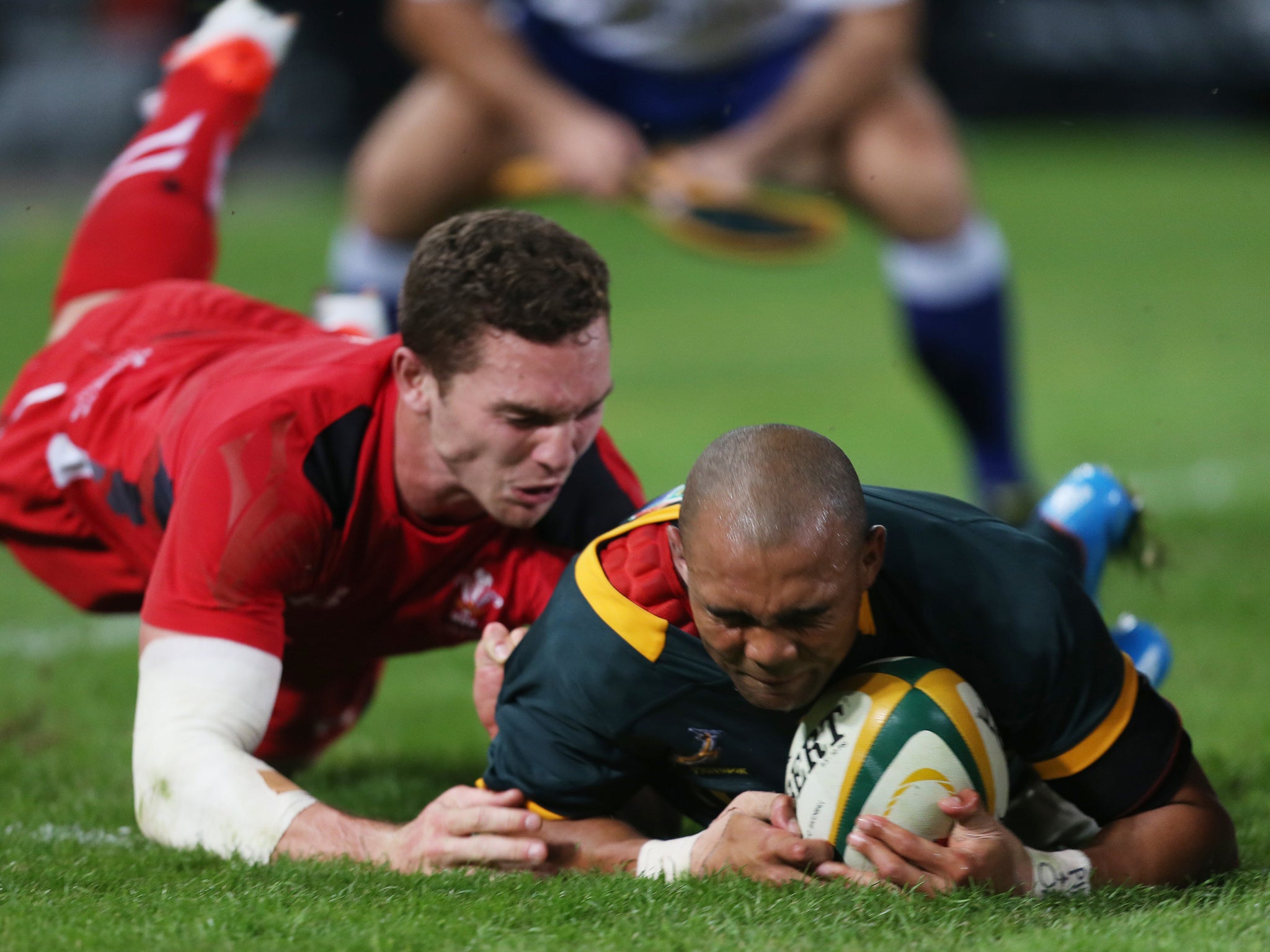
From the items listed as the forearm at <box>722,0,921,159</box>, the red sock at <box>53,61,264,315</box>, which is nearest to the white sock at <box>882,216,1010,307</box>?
the forearm at <box>722,0,921,159</box>

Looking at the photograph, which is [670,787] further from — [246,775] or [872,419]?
[872,419]

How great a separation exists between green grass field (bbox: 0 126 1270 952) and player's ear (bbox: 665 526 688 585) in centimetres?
58

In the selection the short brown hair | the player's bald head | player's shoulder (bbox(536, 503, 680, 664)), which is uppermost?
the short brown hair

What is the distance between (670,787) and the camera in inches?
141

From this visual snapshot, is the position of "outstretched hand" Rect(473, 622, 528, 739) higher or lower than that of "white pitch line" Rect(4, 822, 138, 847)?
higher

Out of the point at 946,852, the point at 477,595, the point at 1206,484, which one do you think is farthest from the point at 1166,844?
the point at 1206,484

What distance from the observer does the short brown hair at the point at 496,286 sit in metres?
3.51

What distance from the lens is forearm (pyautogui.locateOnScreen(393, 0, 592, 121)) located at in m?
6.63

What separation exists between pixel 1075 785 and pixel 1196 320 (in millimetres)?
11087

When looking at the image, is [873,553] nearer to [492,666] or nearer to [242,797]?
[492,666]

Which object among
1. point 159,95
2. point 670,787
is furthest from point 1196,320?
point 670,787

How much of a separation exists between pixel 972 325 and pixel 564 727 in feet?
13.8

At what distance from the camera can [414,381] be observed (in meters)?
3.74

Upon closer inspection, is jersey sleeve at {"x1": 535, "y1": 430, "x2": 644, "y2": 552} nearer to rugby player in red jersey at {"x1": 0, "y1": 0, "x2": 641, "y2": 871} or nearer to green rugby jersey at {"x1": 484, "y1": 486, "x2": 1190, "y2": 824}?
rugby player in red jersey at {"x1": 0, "y1": 0, "x2": 641, "y2": 871}
